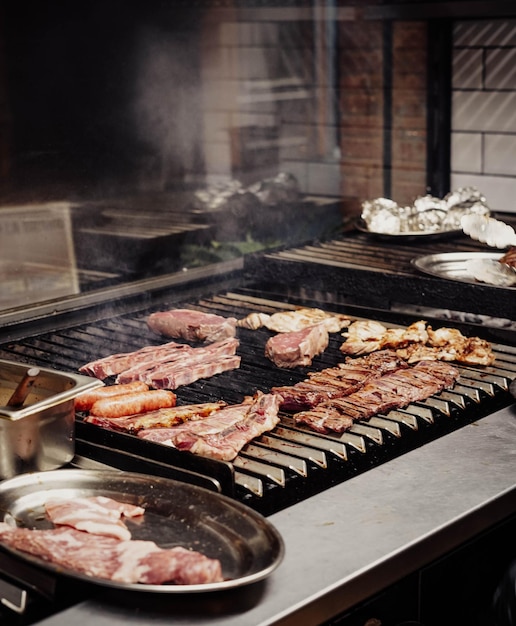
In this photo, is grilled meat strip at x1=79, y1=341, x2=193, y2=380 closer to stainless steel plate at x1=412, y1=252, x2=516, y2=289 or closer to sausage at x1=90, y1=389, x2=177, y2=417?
sausage at x1=90, y1=389, x2=177, y2=417

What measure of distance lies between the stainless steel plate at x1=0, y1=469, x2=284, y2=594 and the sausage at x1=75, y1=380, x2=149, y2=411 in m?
0.49

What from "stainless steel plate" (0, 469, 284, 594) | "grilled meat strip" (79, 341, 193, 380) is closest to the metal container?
"stainless steel plate" (0, 469, 284, 594)

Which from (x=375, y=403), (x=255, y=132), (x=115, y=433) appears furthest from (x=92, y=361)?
(x=255, y=132)

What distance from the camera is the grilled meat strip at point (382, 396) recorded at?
97.3 inches

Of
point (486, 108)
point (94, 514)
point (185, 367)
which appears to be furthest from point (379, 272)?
point (94, 514)

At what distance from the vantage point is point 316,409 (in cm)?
254

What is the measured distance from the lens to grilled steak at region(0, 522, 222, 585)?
1.76 meters

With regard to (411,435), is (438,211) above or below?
above

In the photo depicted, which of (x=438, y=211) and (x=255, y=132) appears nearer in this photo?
(x=438, y=211)

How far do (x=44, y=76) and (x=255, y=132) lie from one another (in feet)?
4.30

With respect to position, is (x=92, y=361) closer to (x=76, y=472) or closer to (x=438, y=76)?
(x=76, y=472)

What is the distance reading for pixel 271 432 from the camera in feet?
8.12

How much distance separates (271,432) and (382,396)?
1.10ft

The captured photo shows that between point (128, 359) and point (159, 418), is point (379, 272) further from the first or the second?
point (159, 418)
